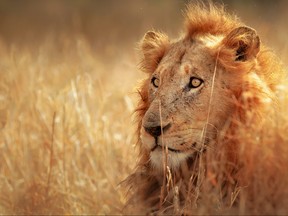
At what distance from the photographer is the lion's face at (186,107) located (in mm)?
5043

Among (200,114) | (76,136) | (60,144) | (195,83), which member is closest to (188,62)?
(195,83)

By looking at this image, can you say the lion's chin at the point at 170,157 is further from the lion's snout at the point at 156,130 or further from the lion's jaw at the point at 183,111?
the lion's snout at the point at 156,130

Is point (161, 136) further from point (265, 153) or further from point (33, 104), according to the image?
point (33, 104)

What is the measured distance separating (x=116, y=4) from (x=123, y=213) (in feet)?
57.3

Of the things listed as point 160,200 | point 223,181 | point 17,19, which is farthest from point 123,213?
point 17,19

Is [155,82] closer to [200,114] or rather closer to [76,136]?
[200,114]

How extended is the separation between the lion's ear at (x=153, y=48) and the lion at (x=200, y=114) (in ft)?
0.70

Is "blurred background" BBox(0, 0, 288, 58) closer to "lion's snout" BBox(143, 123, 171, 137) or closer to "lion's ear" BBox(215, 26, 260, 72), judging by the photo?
"lion's ear" BBox(215, 26, 260, 72)

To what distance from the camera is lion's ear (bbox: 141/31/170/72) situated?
5852 millimetres

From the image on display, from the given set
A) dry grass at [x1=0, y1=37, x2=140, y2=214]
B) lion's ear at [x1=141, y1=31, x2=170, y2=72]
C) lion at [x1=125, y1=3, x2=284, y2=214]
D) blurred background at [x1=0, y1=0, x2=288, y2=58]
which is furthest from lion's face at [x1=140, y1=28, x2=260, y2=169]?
blurred background at [x1=0, y1=0, x2=288, y2=58]

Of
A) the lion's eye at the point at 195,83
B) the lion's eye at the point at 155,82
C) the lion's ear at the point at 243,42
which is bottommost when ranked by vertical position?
the lion's eye at the point at 155,82

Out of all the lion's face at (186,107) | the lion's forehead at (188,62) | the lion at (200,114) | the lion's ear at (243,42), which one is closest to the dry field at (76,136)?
the lion at (200,114)

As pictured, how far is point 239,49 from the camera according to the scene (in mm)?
5371

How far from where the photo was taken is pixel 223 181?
5.01m
